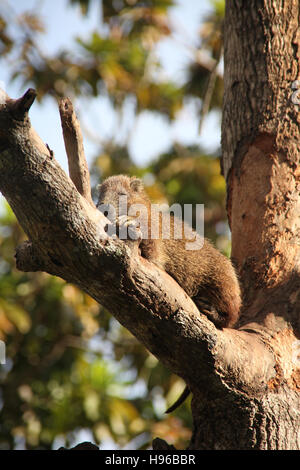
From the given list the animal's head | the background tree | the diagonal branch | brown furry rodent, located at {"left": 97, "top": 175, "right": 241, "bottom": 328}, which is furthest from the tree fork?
the background tree

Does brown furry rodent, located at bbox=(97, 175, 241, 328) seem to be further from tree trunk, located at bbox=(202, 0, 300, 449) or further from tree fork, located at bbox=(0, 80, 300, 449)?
tree fork, located at bbox=(0, 80, 300, 449)

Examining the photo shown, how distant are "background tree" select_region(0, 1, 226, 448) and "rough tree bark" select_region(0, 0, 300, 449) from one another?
5285 millimetres

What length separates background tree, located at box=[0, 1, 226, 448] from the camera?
11289 mm

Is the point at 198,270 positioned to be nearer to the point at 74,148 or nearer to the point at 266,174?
the point at 266,174

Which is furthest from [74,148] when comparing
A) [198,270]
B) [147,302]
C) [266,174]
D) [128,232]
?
[266,174]

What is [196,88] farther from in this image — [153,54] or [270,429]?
[270,429]

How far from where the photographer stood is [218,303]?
457 cm

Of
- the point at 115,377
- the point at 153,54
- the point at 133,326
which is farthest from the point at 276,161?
the point at 153,54

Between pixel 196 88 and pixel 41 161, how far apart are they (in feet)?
36.1

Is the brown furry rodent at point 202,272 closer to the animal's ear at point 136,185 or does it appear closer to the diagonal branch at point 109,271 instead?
the animal's ear at point 136,185

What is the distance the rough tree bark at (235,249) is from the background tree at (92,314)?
17.3 ft

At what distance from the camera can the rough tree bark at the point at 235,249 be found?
116 inches

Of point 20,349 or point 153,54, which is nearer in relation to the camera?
point 20,349

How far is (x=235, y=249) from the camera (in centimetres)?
503
